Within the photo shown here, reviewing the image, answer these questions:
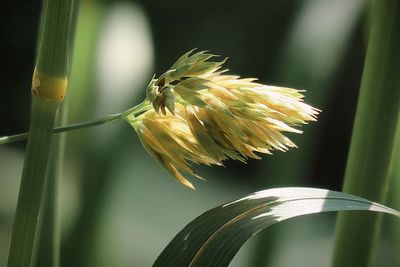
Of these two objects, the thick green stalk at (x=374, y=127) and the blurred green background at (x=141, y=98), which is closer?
the thick green stalk at (x=374, y=127)

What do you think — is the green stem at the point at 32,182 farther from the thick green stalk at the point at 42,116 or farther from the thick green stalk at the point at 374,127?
the thick green stalk at the point at 374,127

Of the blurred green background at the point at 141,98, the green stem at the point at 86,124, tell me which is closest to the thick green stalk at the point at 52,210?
the blurred green background at the point at 141,98

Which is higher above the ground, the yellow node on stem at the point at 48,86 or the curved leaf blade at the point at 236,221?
the yellow node on stem at the point at 48,86

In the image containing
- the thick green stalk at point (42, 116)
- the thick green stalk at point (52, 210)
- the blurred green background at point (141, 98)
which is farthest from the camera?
the blurred green background at point (141, 98)

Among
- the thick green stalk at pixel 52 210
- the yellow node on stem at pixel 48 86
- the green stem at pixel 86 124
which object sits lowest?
the thick green stalk at pixel 52 210

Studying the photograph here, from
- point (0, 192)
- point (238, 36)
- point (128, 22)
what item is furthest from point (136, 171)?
point (238, 36)

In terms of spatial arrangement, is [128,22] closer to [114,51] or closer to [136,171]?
[114,51]

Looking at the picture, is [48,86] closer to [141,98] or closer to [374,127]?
[374,127]
